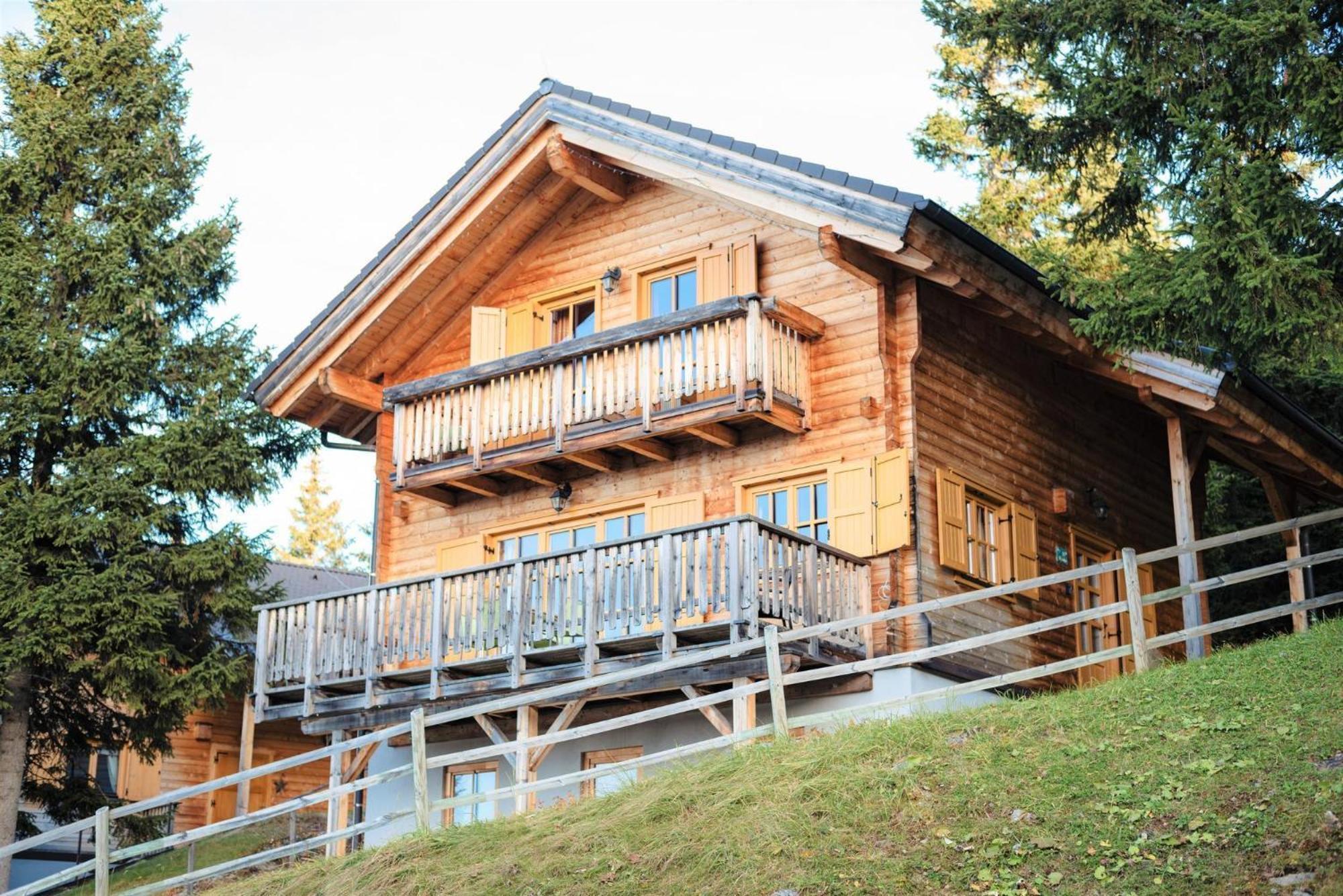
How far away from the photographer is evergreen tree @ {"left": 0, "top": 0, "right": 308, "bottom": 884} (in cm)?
2123

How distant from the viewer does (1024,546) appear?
65.4 ft

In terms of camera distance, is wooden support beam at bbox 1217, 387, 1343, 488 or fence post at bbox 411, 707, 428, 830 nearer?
fence post at bbox 411, 707, 428, 830

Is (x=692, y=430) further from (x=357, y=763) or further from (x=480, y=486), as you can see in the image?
(x=357, y=763)

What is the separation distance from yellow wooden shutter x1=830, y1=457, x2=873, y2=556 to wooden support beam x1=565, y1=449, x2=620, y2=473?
300 centimetres

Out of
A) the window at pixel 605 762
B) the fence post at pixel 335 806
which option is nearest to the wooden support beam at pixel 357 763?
the fence post at pixel 335 806

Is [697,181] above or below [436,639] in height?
above

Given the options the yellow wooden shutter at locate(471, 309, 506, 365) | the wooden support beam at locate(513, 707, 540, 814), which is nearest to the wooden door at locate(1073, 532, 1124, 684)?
the wooden support beam at locate(513, 707, 540, 814)

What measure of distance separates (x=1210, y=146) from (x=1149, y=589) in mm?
9484

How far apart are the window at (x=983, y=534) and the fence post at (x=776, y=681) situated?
12.8 ft

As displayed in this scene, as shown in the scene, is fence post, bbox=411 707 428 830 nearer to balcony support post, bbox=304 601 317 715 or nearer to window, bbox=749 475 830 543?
balcony support post, bbox=304 601 317 715

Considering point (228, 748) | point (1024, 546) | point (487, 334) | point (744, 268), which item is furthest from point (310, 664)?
point (228, 748)

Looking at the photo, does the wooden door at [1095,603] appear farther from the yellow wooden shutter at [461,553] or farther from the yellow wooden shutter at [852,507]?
the yellow wooden shutter at [461,553]

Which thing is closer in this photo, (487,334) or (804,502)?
(804,502)

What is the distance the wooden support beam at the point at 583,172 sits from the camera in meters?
21.0
